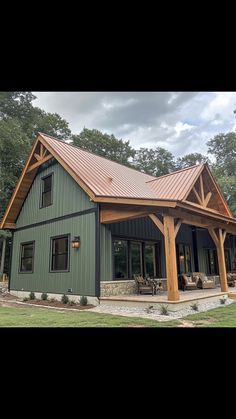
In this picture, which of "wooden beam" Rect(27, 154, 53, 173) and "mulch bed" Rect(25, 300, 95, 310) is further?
"wooden beam" Rect(27, 154, 53, 173)

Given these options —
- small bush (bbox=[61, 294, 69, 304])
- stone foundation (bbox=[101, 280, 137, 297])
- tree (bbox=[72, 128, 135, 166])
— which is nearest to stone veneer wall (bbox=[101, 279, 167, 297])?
stone foundation (bbox=[101, 280, 137, 297])

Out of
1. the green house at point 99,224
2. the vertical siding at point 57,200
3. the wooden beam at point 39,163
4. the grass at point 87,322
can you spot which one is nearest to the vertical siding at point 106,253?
the green house at point 99,224

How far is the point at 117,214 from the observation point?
8.77 m

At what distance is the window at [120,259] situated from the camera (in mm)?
9909

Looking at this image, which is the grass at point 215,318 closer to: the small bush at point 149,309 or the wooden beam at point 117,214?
the small bush at point 149,309

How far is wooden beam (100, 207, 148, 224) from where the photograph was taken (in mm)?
8377

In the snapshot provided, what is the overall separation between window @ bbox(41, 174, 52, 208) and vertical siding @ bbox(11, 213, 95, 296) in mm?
936

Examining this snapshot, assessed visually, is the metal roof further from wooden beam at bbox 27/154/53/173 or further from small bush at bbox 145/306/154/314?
small bush at bbox 145/306/154/314

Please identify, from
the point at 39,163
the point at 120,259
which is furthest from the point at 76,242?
the point at 39,163

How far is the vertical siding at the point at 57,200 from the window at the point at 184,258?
18.3ft

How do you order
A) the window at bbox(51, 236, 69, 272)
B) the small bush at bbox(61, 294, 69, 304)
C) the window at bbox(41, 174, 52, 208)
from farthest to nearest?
the window at bbox(41, 174, 52, 208), the window at bbox(51, 236, 69, 272), the small bush at bbox(61, 294, 69, 304)

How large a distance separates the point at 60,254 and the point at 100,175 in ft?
10.1

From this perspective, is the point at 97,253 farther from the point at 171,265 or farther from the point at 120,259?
the point at 171,265
